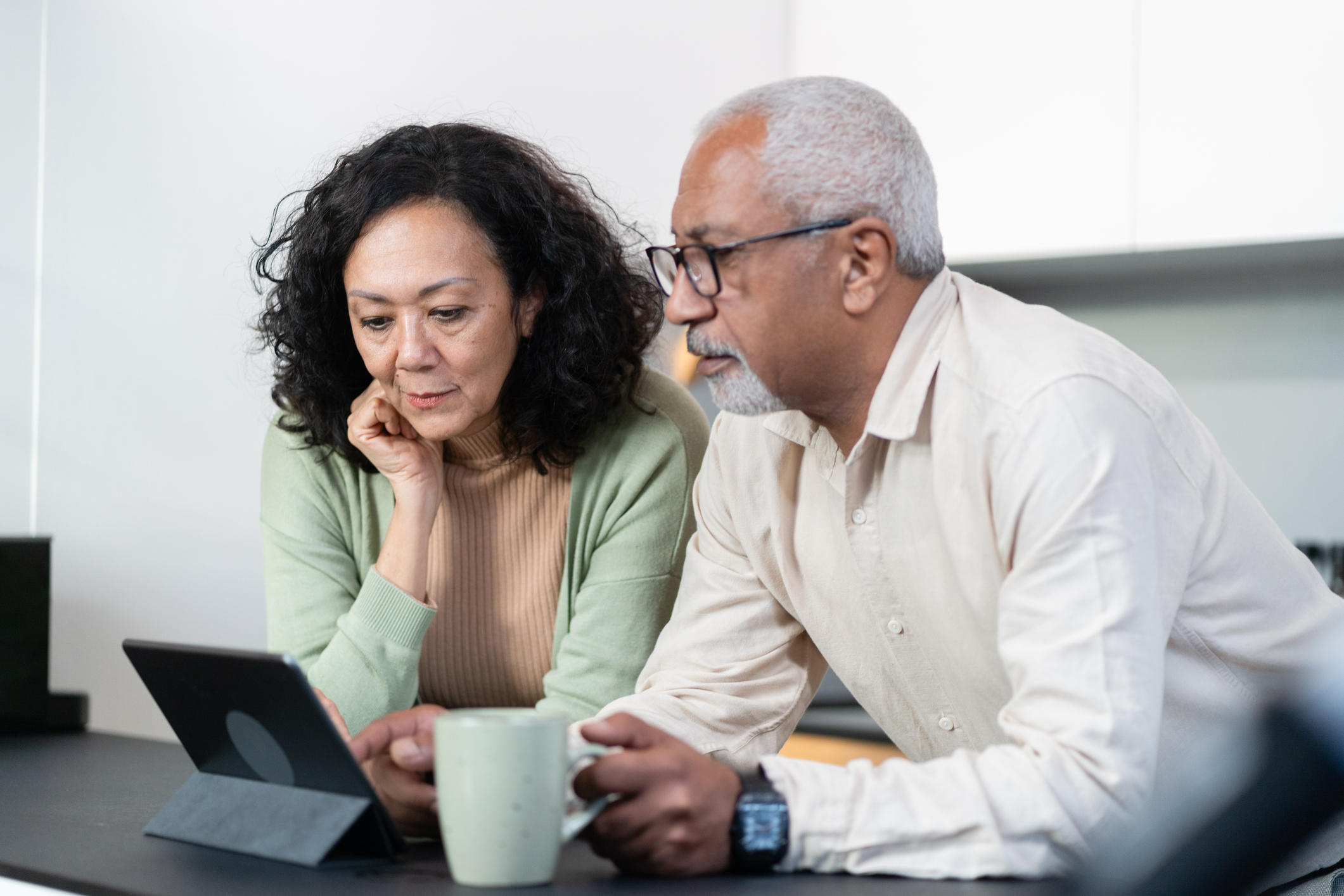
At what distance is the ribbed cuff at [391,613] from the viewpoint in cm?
128

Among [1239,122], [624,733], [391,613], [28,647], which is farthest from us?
[1239,122]

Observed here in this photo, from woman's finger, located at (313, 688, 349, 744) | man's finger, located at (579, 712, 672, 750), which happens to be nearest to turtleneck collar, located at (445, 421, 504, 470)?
woman's finger, located at (313, 688, 349, 744)

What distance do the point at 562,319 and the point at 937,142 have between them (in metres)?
1.60

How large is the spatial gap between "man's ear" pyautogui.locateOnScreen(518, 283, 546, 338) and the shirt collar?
0.54 m

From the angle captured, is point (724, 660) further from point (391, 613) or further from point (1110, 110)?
point (1110, 110)

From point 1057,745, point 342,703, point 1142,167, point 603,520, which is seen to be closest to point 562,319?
point 603,520

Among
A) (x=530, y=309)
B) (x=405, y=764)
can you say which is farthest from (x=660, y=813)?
(x=530, y=309)

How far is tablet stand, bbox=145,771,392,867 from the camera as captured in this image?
77cm

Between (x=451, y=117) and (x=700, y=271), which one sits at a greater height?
(x=451, y=117)

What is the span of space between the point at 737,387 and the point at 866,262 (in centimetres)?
15

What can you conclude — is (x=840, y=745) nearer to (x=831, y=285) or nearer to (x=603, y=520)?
(x=603, y=520)

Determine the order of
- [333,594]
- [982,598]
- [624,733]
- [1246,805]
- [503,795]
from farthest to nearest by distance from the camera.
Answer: [333,594] → [982,598] → [624,733] → [503,795] → [1246,805]

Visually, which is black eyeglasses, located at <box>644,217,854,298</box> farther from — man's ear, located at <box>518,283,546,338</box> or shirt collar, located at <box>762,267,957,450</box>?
man's ear, located at <box>518,283,546,338</box>

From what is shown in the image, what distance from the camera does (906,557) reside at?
1055 millimetres
